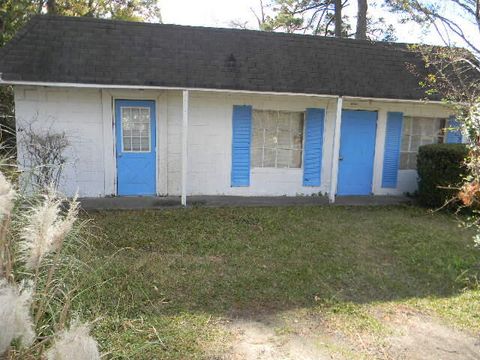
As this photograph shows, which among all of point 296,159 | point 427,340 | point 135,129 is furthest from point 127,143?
point 427,340

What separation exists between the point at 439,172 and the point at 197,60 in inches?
247

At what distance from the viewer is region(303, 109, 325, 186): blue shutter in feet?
35.4

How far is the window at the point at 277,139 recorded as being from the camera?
1064 cm

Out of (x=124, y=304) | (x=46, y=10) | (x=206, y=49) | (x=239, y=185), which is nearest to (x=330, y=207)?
(x=239, y=185)

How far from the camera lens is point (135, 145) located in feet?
32.7

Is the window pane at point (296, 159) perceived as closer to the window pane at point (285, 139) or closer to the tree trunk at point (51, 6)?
the window pane at point (285, 139)

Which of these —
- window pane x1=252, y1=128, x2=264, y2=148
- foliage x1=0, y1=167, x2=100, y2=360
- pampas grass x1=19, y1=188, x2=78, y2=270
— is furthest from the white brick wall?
pampas grass x1=19, y1=188, x2=78, y2=270

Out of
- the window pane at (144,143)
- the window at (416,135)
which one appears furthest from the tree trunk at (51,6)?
the window at (416,135)

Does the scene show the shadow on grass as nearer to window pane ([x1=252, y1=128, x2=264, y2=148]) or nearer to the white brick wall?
the white brick wall

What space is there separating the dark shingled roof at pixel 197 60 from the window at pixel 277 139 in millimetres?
1144

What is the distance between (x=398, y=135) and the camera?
11.3m

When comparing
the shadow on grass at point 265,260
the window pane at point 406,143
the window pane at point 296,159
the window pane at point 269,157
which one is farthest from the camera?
the window pane at point 406,143

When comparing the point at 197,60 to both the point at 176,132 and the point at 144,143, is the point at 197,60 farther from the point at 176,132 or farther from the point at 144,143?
the point at 144,143

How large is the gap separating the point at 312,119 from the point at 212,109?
2.63m
